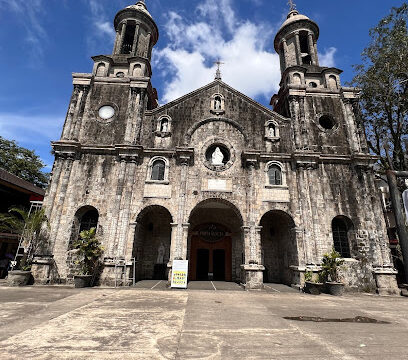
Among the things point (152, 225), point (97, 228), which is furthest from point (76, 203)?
point (152, 225)

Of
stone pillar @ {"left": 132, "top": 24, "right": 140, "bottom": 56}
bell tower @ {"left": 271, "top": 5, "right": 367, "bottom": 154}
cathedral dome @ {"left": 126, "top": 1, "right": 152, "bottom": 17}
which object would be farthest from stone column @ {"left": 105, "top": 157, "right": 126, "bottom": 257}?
cathedral dome @ {"left": 126, "top": 1, "right": 152, "bottom": 17}

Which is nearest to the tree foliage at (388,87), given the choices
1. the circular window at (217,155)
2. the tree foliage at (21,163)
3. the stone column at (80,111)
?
the circular window at (217,155)

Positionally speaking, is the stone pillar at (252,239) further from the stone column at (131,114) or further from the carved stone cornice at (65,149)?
the carved stone cornice at (65,149)

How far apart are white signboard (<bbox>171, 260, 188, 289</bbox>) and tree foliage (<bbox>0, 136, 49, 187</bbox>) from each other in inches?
924

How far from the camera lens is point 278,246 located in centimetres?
1650

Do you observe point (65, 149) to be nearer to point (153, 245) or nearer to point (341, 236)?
point (153, 245)

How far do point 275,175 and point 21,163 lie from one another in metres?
27.2

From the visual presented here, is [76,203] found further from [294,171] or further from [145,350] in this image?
[294,171]

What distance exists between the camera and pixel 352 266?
44.1 feet

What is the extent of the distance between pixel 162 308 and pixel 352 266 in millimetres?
11546

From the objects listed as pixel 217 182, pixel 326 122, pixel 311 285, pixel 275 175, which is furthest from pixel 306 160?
pixel 311 285

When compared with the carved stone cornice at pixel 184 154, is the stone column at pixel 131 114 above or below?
above

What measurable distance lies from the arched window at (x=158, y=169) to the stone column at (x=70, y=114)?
20.2 ft

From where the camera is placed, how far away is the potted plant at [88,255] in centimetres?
1249
